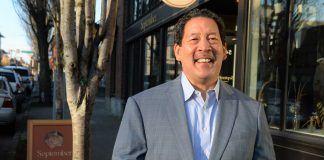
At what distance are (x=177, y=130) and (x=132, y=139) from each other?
0.21 metres

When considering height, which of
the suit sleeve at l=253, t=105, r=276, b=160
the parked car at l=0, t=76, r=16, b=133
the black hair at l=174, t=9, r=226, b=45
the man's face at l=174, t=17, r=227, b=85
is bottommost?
the parked car at l=0, t=76, r=16, b=133

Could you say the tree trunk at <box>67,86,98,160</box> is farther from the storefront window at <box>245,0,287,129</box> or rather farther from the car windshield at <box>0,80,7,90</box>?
the car windshield at <box>0,80,7,90</box>

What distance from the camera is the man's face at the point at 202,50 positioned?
80.0 inches

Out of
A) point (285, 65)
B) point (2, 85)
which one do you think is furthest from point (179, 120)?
point (2, 85)

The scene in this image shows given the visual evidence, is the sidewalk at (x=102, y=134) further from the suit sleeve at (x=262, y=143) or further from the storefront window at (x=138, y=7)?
the suit sleeve at (x=262, y=143)

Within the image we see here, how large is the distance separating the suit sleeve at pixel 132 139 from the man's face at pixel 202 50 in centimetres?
32

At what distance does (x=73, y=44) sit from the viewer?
4312mm

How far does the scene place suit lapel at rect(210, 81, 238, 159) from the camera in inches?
76.2

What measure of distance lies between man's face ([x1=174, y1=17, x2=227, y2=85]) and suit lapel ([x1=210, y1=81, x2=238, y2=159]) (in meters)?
0.11

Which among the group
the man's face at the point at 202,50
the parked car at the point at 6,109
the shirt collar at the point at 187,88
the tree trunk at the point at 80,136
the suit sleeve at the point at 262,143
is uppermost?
the man's face at the point at 202,50

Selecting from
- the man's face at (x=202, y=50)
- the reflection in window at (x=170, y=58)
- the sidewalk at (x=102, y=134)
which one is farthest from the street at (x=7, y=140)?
the man's face at (x=202, y=50)

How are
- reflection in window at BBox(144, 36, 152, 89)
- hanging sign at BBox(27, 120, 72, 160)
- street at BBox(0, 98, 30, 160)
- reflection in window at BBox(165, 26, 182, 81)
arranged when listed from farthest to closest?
reflection in window at BBox(144, 36, 152, 89), reflection in window at BBox(165, 26, 182, 81), street at BBox(0, 98, 30, 160), hanging sign at BBox(27, 120, 72, 160)

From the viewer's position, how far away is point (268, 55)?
5.50 m

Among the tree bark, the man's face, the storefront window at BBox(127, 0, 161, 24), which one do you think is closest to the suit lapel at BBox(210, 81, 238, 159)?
the man's face
